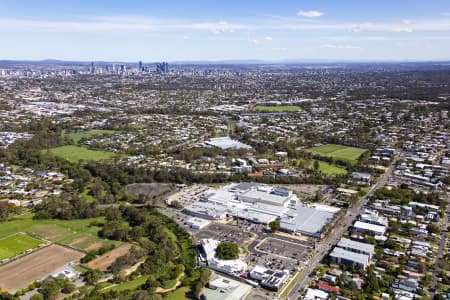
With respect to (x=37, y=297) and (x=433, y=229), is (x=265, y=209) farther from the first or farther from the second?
(x=37, y=297)

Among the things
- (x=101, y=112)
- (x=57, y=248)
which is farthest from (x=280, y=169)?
(x=101, y=112)

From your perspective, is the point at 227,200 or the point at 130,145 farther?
the point at 130,145

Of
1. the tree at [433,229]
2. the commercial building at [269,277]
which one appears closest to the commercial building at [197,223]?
the commercial building at [269,277]

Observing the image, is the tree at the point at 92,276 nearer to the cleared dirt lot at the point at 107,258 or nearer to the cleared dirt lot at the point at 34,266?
the cleared dirt lot at the point at 107,258

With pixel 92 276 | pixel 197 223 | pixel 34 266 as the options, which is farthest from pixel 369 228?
pixel 34 266

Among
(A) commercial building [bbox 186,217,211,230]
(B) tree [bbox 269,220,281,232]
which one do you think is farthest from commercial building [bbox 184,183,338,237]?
(A) commercial building [bbox 186,217,211,230]

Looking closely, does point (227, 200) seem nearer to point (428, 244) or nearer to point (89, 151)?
point (428, 244)
